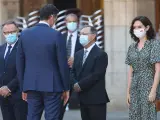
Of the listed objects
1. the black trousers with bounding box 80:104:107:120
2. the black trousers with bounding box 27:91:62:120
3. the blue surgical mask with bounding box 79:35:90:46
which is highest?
the blue surgical mask with bounding box 79:35:90:46

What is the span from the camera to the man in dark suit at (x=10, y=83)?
7223mm

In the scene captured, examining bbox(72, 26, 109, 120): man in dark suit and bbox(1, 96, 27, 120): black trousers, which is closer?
bbox(72, 26, 109, 120): man in dark suit

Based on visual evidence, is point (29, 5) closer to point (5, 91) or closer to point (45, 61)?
point (5, 91)

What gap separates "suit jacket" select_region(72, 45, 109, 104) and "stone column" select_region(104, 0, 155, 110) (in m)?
3.96

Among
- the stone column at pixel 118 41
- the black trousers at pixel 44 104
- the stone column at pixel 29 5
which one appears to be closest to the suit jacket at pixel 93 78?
the black trousers at pixel 44 104

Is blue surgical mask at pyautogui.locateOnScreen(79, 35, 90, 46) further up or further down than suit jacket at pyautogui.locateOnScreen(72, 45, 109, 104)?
further up

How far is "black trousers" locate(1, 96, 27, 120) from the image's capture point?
7.24m

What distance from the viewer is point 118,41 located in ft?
36.6

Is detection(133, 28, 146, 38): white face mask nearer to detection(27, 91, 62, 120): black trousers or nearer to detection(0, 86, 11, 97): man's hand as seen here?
detection(27, 91, 62, 120): black trousers

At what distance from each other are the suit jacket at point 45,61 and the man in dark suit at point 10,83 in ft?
2.72

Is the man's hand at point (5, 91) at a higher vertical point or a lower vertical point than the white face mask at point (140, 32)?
lower

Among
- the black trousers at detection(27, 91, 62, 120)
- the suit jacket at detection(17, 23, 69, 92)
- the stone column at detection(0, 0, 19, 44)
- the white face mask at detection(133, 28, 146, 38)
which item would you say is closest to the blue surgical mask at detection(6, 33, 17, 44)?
the suit jacket at detection(17, 23, 69, 92)

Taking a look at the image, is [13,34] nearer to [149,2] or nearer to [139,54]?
[139,54]

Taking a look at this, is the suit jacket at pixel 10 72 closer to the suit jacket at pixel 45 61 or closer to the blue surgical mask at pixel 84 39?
the suit jacket at pixel 45 61
